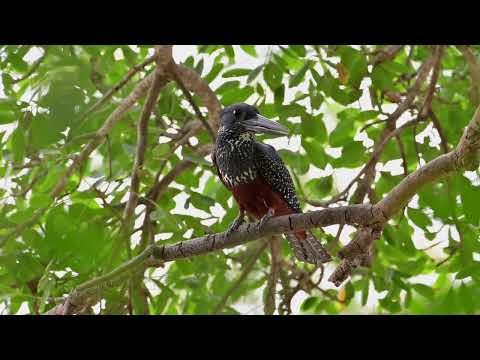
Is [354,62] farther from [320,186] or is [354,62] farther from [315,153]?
[320,186]

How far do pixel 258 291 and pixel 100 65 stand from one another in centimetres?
190

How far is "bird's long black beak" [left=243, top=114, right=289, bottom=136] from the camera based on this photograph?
344 centimetres

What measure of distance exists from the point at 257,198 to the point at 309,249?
412 mm

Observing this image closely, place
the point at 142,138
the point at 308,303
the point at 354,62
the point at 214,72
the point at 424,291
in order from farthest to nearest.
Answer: the point at 308,303
the point at 214,72
the point at 424,291
the point at 354,62
the point at 142,138

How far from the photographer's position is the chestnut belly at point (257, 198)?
3.65 meters

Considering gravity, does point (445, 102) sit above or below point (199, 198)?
above

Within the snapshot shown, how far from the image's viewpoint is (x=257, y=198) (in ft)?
12.0

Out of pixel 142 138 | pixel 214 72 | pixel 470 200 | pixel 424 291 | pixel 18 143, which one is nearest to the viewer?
pixel 470 200

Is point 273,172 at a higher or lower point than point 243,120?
lower

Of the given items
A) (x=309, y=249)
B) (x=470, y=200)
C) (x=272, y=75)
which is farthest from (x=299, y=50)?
(x=470, y=200)

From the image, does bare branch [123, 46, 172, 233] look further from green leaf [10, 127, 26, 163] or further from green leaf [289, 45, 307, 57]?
green leaf [289, 45, 307, 57]
